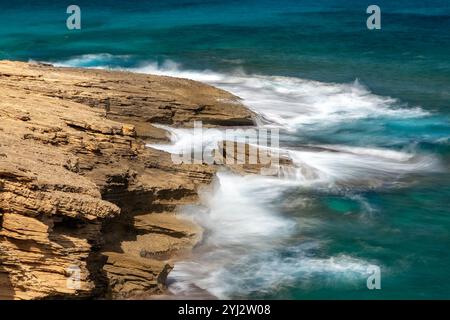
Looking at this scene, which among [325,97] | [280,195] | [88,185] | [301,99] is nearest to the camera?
[88,185]

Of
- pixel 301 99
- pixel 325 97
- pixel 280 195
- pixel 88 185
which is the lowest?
pixel 280 195

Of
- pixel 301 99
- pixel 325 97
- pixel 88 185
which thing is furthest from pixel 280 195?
pixel 325 97

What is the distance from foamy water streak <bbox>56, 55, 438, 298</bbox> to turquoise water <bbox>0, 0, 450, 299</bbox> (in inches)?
2.8

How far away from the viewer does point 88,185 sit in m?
17.9

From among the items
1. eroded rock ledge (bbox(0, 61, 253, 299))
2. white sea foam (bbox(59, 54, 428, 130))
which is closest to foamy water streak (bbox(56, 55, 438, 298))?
white sea foam (bbox(59, 54, 428, 130))

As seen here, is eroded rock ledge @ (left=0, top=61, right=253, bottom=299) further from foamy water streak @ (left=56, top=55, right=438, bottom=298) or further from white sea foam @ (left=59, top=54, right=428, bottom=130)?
white sea foam @ (left=59, top=54, right=428, bottom=130)

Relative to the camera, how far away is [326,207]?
25312 millimetres

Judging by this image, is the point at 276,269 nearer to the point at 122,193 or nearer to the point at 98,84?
the point at 122,193

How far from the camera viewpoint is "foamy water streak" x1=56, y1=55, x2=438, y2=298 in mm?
20766

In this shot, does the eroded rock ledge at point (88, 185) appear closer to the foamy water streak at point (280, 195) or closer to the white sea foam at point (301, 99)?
the foamy water streak at point (280, 195)

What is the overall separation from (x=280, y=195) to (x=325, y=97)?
50.6ft

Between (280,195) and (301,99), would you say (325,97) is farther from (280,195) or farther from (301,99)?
(280,195)
